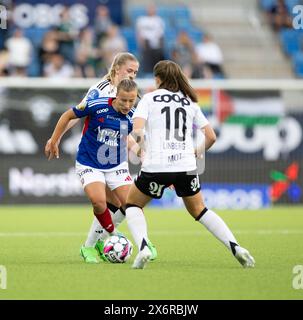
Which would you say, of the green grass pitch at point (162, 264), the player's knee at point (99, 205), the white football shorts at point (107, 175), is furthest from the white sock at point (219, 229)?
the white football shorts at point (107, 175)

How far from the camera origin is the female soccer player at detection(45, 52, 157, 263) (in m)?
10.3

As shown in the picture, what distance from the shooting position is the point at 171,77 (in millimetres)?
9516

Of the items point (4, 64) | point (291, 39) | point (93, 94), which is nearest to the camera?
point (93, 94)

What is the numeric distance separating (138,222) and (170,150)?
0.76m

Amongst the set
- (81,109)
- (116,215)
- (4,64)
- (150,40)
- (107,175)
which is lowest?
(116,215)

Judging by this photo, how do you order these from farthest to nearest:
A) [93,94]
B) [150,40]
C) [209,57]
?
1. [209,57]
2. [150,40]
3. [93,94]

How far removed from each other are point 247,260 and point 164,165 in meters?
1.22

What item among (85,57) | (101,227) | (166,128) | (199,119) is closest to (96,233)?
(101,227)

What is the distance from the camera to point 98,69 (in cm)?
2117

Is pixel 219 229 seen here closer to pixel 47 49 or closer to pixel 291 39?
pixel 47 49

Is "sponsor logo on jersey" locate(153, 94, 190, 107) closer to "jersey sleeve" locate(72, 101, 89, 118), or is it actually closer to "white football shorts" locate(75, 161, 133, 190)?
"jersey sleeve" locate(72, 101, 89, 118)

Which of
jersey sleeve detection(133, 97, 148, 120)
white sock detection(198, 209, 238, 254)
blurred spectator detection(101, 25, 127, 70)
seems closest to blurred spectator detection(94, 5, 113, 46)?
blurred spectator detection(101, 25, 127, 70)
